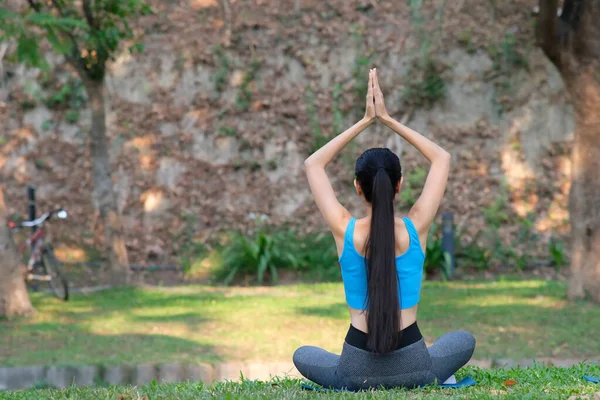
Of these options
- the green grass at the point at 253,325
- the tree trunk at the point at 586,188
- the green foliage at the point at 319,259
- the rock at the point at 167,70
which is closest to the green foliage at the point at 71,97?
the rock at the point at 167,70

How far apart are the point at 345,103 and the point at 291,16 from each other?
211 cm

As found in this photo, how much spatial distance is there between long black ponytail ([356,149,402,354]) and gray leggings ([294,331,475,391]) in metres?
0.11

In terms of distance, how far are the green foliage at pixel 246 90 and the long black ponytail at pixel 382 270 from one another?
38.0ft

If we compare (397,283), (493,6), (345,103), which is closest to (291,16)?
(345,103)

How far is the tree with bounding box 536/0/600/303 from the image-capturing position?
9.05 m

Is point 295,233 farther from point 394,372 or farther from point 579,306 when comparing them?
point 394,372

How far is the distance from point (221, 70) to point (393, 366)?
12.1 m

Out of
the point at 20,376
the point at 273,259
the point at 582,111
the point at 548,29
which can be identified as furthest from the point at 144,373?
the point at 273,259

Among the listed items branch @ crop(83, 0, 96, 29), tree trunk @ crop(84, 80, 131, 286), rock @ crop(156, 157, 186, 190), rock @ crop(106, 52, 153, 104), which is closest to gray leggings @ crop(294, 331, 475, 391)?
branch @ crop(83, 0, 96, 29)

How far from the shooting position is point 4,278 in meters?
9.04

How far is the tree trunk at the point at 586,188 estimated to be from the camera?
9070 mm

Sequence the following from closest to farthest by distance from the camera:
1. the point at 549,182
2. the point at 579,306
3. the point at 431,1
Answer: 1. the point at 579,306
2. the point at 549,182
3. the point at 431,1

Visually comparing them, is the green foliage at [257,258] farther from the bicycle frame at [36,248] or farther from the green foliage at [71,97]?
the green foliage at [71,97]

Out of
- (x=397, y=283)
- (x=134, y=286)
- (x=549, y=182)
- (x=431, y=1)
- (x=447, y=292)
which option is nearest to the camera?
(x=397, y=283)
